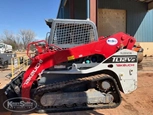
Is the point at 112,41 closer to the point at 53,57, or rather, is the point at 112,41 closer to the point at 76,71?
the point at 76,71

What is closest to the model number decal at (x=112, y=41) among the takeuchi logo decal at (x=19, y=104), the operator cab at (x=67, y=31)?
the operator cab at (x=67, y=31)

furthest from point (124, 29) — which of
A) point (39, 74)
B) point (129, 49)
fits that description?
point (39, 74)

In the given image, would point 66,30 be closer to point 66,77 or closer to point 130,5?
point 66,77

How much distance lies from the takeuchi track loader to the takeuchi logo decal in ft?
0.25

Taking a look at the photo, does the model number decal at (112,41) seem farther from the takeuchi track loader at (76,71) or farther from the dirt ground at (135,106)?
the dirt ground at (135,106)

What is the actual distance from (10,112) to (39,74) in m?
1.31

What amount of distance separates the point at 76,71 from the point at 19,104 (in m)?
1.74

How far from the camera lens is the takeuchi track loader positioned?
415cm

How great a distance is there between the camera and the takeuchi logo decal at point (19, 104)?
416 centimetres

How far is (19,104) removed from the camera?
4234 millimetres

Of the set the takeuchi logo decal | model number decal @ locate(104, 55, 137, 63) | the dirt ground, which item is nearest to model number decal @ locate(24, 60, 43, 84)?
the takeuchi logo decal

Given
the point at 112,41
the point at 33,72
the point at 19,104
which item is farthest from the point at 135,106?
the point at 19,104

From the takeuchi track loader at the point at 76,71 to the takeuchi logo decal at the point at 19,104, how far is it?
0.25ft

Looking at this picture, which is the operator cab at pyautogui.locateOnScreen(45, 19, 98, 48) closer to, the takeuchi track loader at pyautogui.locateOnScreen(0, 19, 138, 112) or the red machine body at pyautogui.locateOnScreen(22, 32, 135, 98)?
the takeuchi track loader at pyautogui.locateOnScreen(0, 19, 138, 112)
